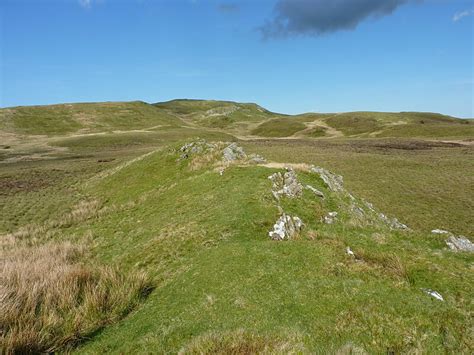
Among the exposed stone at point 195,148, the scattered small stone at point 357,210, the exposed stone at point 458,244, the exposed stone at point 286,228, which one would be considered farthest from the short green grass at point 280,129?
the exposed stone at point 458,244

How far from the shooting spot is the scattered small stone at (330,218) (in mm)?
21938

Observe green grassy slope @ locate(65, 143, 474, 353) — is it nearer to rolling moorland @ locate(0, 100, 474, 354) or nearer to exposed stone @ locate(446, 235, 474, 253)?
rolling moorland @ locate(0, 100, 474, 354)

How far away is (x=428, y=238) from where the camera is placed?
19.1 meters

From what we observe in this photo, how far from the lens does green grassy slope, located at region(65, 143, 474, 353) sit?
1027cm

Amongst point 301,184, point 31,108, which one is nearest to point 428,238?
point 301,184

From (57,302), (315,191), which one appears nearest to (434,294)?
(315,191)

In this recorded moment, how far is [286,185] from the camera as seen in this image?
1023 inches

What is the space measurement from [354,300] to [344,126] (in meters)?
170

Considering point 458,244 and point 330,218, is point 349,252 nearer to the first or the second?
point 330,218

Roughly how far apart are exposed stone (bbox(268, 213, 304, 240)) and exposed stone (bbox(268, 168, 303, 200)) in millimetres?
3372

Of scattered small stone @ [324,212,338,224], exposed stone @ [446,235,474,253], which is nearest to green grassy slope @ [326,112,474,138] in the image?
exposed stone @ [446,235,474,253]

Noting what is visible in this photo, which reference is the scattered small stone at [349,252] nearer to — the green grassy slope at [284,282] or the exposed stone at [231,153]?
the green grassy slope at [284,282]

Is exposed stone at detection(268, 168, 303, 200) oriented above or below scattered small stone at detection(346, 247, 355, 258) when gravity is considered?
above

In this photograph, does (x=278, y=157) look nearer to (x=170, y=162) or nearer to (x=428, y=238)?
(x=170, y=162)
